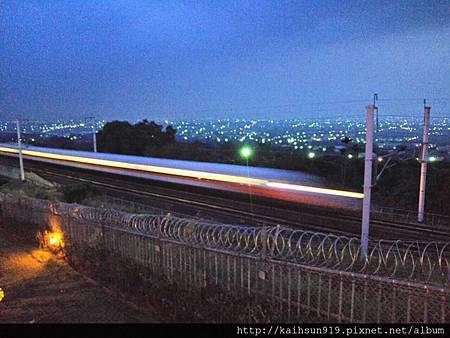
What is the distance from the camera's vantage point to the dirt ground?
485 cm

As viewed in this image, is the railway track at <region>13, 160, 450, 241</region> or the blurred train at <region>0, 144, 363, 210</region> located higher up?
the blurred train at <region>0, 144, 363, 210</region>

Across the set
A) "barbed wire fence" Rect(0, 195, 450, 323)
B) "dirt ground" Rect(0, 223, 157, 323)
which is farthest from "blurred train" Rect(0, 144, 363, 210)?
"barbed wire fence" Rect(0, 195, 450, 323)

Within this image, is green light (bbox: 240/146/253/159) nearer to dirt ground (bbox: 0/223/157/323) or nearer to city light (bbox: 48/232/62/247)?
city light (bbox: 48/232/62/247)

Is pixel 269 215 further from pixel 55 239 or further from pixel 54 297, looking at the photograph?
pixel 54 297

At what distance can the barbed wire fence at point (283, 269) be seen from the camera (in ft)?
13.0

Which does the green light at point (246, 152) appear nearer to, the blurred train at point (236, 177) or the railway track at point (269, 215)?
the blurred train at point (236, 177)

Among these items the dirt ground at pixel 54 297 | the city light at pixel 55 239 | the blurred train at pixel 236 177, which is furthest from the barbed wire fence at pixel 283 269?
the blurred train at pixel 236 177

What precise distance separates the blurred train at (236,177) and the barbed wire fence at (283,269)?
9665 mm

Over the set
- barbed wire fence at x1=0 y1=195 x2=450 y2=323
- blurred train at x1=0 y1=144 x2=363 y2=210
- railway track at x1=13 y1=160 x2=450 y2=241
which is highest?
barbed wire fence at x1=0 y1=195 x2=450 y2=323

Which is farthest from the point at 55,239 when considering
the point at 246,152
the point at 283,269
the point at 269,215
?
the point at 246,152

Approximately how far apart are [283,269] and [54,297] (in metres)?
3.27

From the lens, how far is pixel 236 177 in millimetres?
16109

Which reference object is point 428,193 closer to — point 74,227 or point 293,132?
point 293,132

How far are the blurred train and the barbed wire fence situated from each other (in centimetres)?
966
